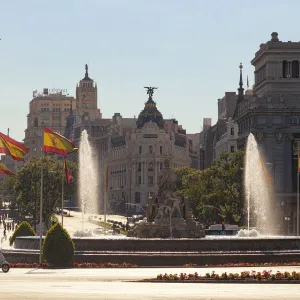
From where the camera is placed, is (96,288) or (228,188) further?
(228,188)

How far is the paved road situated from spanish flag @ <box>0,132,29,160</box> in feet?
49.5

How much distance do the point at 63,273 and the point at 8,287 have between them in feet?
40.3

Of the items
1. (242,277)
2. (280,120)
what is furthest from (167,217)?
(280,120)

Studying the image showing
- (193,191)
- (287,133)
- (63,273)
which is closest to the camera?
(63,273)

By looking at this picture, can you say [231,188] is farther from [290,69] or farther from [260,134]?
[290,69]

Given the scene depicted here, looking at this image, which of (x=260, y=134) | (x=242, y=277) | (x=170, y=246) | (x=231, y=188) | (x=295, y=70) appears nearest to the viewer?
(x=242, y=277)

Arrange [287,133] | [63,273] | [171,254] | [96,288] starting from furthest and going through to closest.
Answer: [287,133] → [171,254] → [63,273] → [96,288]

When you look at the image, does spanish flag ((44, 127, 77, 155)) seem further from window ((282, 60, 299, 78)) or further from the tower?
window ((282, 60, 299, 78))

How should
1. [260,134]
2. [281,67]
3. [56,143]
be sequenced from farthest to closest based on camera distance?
1. [281,67]
2. [260,134]
3. [56,143]

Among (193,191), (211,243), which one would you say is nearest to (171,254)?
(211,243)

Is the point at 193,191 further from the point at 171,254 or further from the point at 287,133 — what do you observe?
the point at 171,254

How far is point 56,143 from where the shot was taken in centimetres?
7919

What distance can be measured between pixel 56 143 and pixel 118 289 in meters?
29.9

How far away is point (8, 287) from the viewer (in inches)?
2018
